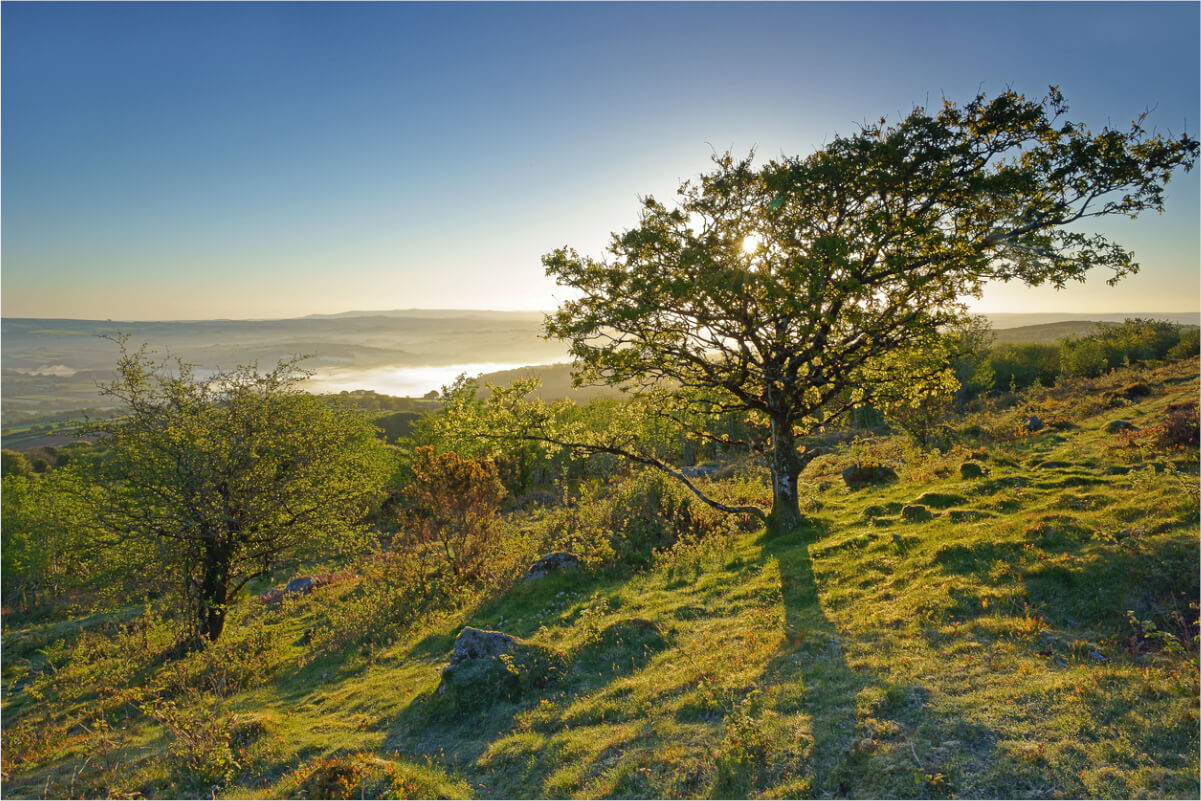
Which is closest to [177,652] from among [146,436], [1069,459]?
[146,436]

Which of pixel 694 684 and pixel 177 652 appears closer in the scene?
pixel 694 684

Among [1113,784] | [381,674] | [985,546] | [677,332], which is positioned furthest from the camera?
[677,332]

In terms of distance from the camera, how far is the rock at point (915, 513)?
1468 centimetres

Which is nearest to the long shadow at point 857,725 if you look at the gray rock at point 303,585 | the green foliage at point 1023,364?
the gray rock at point 303,585

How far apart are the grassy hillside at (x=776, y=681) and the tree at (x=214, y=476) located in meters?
2.82

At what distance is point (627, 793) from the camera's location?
6180 mm

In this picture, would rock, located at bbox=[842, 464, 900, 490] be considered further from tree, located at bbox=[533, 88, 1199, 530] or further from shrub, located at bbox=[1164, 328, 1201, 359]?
shrub, located at bbox=[1164, 328, 1201, 359]

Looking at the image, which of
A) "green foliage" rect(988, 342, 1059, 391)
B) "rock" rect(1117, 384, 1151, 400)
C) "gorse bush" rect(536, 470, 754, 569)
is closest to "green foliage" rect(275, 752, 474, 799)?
"gorse bush" rect(536, 470, 754, 569)

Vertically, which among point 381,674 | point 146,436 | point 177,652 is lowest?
point 177,652

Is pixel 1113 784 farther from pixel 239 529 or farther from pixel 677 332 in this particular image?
pixel 239 529

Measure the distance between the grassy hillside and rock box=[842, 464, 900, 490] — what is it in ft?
18.9

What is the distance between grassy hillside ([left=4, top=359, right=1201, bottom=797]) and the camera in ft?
19.5

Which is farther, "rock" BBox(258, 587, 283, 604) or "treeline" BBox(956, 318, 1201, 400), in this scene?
"treeline" BBox(956, 318, 1201, 400)

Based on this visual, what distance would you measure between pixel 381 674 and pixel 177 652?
8.74 metres
